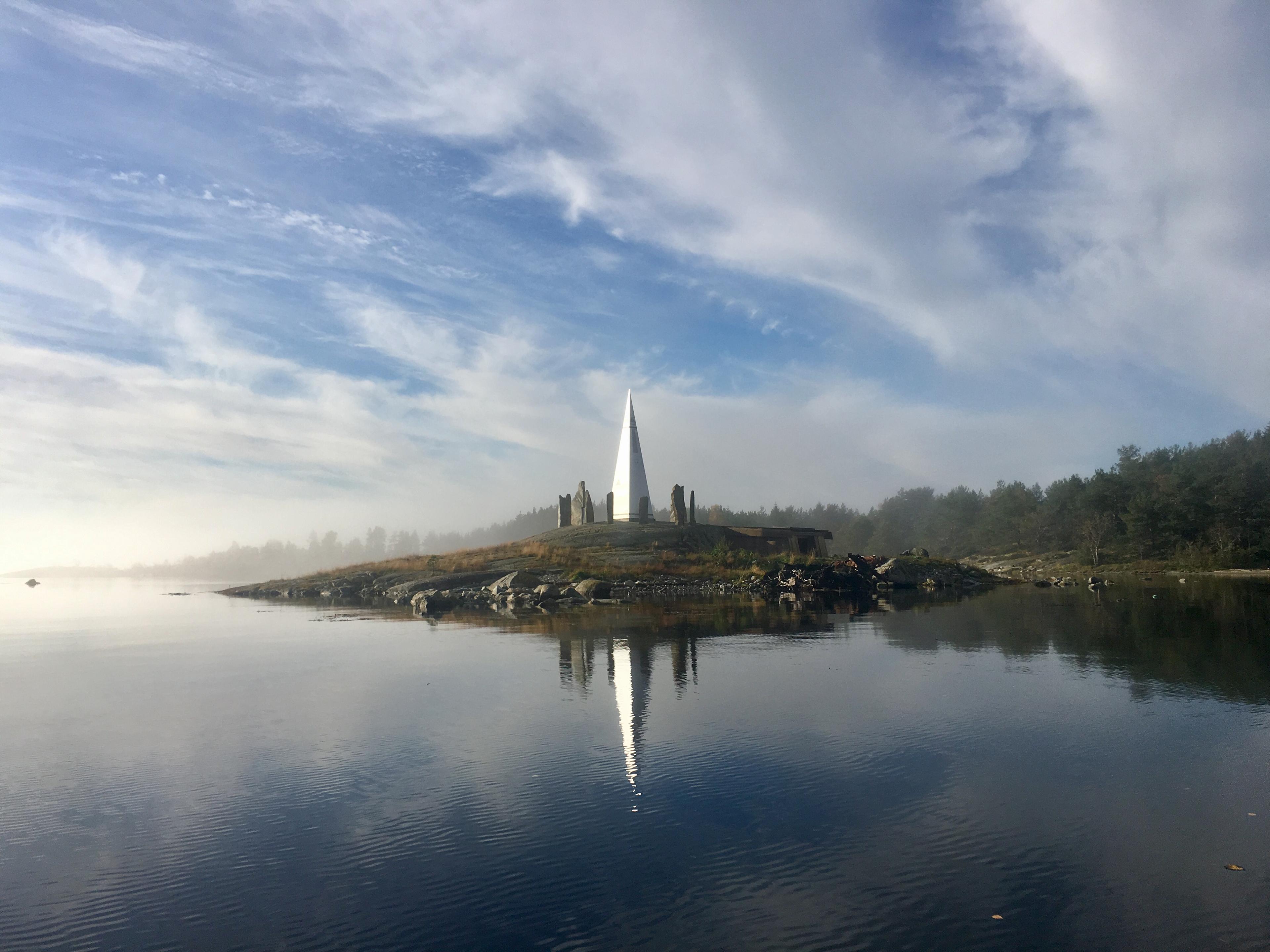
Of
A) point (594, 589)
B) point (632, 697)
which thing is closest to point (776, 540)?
point (594, 589)

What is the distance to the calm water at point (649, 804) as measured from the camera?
19.5 ft

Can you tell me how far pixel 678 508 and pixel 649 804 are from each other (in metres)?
51.1

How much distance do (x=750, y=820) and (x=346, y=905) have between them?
3725 mm

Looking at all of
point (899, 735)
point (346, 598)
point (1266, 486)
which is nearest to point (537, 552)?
point (346, 598)

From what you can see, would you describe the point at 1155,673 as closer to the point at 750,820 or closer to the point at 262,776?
the point at 750,820

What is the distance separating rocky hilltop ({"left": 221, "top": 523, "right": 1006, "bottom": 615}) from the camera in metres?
41.6

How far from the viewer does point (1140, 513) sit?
71.4 m

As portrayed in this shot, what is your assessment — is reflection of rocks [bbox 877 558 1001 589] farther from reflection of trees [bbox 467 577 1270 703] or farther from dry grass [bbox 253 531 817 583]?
reflection of trees [bbox 467 577 1270 703]

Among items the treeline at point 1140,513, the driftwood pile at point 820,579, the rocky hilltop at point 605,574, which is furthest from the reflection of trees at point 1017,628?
the treeline at point 1140,513

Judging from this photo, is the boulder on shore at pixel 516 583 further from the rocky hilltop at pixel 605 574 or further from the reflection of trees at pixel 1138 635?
the reflection of trees at pixel 1138 635

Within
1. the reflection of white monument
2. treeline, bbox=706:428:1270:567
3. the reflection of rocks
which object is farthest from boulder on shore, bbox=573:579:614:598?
treeline, bbox=706:428:1270:567

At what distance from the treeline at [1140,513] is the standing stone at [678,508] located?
4085cm

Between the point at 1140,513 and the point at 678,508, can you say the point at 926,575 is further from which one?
the point at 1140,513

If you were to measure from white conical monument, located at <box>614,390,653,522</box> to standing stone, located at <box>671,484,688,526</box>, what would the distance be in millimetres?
3341
